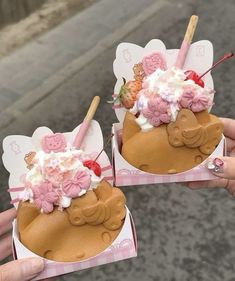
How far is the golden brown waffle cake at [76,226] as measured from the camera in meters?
1.00

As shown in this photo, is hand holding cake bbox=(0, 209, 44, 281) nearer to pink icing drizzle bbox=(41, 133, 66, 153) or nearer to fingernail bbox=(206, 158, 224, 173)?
pink icing drizzle bbox=(41, 133, 66, 153)

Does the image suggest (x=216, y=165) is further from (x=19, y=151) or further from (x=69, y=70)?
(x=69, y=70)

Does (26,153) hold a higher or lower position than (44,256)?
higher

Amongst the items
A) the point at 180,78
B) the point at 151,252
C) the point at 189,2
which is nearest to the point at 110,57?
the point at 189,2

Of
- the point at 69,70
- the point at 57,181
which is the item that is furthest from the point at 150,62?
the point at 69,70

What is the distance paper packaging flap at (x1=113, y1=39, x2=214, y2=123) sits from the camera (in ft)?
3.76

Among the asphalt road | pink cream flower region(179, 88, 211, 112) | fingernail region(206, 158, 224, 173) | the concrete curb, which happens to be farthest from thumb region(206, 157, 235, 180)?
the concrete curb

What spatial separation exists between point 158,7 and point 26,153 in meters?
1.76

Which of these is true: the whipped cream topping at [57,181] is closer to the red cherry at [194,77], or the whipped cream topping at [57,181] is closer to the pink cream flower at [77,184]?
the pink cream flower at [77,184]

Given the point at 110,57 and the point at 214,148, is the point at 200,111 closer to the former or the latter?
the point at 214,148

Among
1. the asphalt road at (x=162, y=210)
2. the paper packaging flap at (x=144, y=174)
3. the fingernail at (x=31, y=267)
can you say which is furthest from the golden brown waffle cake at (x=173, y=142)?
the asphalt road at (x=162, y=210)

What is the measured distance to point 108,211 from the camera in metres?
1.01

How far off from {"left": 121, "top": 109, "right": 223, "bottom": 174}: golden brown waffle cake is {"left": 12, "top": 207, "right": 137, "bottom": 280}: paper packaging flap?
0.19 meters

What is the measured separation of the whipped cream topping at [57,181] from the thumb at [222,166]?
0.88 feet
